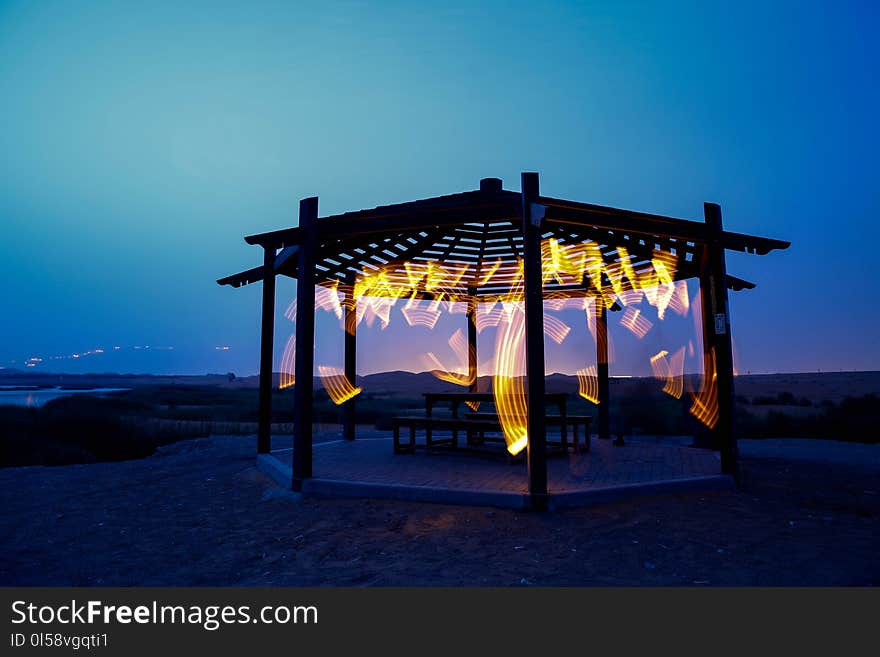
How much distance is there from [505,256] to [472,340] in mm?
2925

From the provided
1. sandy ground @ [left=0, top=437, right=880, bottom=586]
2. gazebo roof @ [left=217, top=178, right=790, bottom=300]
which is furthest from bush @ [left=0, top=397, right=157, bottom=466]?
gazebo roof @ [left=217, top=178, right=790, bottom=300]

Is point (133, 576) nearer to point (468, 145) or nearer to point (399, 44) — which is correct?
point (399, 44)

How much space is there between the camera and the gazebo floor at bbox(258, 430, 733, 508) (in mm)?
5098

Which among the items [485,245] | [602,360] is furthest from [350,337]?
[602,360]

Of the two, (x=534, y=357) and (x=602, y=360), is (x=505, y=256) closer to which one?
(x=602, y=360)

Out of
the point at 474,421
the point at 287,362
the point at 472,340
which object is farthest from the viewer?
the point at 472,340

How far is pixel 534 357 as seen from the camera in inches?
194

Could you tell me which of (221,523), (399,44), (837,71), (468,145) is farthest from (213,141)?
(221,523)

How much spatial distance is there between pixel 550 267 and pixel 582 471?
3.83m

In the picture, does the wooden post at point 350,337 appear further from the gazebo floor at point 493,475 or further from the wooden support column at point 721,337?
the wooden support column at point 721,337

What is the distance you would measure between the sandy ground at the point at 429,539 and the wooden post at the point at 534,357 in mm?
345

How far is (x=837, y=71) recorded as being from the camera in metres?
20.7

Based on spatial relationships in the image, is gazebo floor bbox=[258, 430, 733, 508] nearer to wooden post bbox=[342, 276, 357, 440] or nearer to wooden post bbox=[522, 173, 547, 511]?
wooden post bbox=[522, 173, 547, 511]

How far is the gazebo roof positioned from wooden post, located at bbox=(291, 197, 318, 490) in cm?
19
